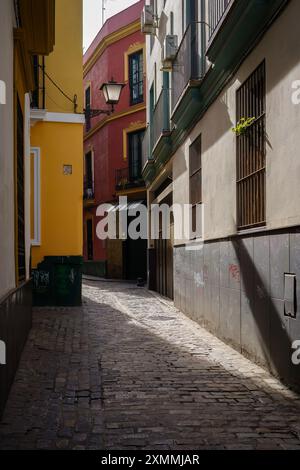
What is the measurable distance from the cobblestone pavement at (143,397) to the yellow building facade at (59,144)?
3896 millimetres

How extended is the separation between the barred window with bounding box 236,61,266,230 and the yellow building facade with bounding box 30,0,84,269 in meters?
6.10

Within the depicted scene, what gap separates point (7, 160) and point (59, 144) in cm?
745

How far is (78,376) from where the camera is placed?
6094 millimetres

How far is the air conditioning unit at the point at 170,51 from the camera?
1192 centimetres

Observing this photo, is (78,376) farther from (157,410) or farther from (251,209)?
(251,209)

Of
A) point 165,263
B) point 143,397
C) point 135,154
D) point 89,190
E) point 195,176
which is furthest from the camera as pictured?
point 89,190

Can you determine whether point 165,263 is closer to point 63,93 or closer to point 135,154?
point 63,93

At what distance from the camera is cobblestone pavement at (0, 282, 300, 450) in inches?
162

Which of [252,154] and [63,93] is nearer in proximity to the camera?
[252,154]

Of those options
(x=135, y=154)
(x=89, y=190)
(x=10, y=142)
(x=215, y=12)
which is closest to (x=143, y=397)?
(x=10, y=142)

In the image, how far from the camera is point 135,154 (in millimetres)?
23828

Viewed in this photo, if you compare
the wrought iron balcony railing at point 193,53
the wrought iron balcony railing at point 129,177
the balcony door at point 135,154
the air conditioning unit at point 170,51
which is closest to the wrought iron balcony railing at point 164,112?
the air conditioning unit at point 170,51

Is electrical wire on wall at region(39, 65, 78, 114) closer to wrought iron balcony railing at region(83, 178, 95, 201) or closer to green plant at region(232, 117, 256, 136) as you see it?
green plant at region(232, 117, 256, 136)
